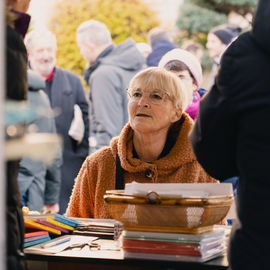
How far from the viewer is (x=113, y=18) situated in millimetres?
17812

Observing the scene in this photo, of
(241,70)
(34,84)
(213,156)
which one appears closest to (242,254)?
(213,156)

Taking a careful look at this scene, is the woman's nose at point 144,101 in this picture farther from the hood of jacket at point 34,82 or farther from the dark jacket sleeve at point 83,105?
the dark jacket sleeve at point 83,105

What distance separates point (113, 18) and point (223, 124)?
1615 cm

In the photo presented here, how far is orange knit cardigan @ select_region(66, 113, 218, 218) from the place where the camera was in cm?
318

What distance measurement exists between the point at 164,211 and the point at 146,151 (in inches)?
40.5

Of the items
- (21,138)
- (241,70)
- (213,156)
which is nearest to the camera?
(21,138)

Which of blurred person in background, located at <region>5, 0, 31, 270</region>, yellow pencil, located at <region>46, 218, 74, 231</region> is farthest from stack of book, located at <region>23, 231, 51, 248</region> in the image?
blurred person in background, located at <region>5, 0, 31, 270</region>

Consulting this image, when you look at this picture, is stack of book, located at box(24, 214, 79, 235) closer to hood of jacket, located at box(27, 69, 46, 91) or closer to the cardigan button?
the cardigan button

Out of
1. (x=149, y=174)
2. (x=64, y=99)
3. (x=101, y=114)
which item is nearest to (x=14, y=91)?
(x=149, y=174)

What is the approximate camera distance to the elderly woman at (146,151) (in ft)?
10.5

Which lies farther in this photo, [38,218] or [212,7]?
[212,7]

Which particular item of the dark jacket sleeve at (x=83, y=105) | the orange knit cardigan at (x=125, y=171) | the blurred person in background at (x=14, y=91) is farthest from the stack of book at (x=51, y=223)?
the dark jacket sleeve at (x=83, y=105)

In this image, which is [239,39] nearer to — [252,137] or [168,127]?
[252,137]

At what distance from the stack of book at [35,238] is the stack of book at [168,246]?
1.35ft
